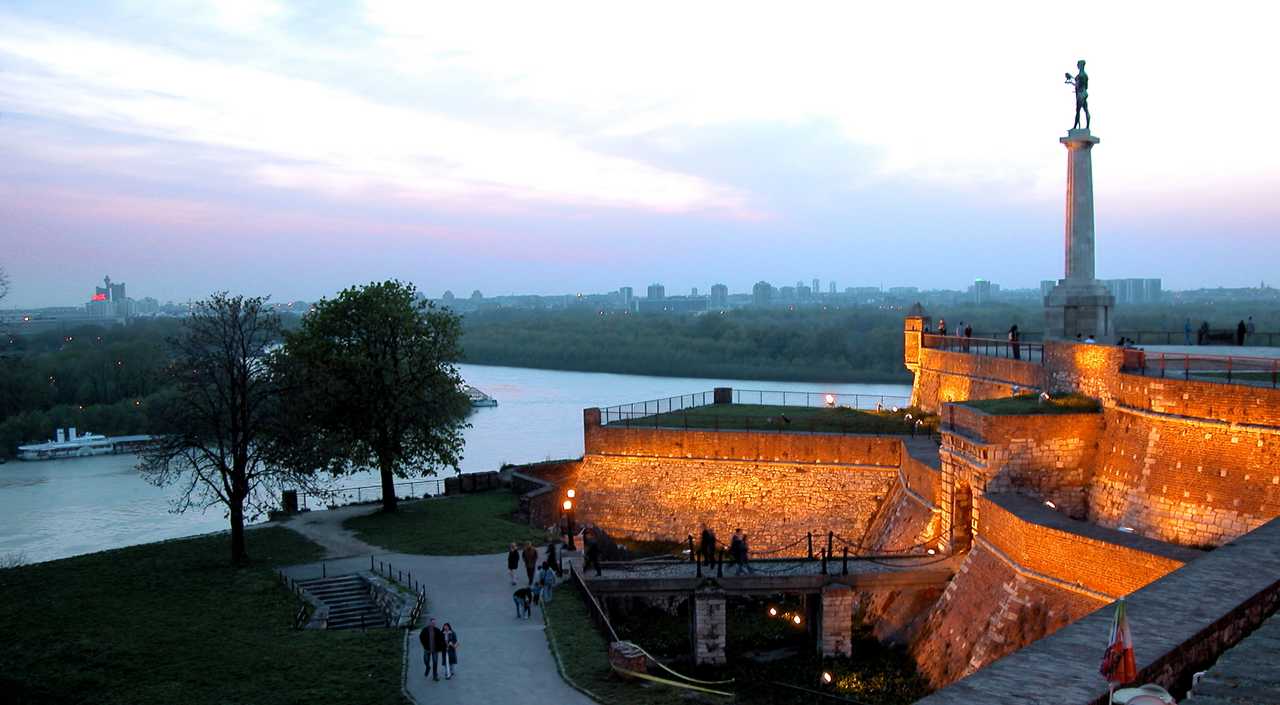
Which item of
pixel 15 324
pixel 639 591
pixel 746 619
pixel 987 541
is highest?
pixel 15 324

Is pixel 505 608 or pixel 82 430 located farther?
pixel 82 430

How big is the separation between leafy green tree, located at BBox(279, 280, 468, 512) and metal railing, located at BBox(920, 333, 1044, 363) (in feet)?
45.0

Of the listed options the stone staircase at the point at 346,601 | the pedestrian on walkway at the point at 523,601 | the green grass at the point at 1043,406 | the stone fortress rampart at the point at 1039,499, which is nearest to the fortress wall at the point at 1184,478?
the stone fortress rampart at the point at 1039,499

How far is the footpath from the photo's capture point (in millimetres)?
12695

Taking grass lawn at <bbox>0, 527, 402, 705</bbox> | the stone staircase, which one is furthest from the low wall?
the stone staircase

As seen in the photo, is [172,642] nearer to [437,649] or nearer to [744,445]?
[437,649]

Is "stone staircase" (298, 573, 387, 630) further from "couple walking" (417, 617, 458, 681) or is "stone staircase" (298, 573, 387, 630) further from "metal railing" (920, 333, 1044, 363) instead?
"metal railing" (920, 333, 1044, 363)

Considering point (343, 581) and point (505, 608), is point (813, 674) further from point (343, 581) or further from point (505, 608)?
point (343, 581)

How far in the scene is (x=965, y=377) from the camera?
2512 cm

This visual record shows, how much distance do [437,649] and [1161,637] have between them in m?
9.05

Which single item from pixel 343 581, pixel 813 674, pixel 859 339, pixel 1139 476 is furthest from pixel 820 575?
pixel 859 339

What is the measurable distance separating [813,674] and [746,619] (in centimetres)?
384

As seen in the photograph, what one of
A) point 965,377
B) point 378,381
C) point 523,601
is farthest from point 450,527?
point 965,377

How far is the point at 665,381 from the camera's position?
248 ft
